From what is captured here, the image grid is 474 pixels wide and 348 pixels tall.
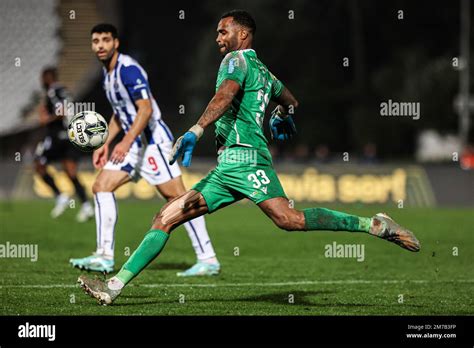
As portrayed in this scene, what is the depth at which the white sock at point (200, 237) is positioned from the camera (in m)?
10.6

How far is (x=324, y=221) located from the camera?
326 inches

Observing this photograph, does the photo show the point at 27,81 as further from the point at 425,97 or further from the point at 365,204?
the point at 425,97

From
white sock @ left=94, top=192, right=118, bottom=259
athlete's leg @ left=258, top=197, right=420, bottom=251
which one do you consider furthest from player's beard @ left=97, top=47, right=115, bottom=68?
athlete's leg @ left=258, top=197, right=420, bottom=251

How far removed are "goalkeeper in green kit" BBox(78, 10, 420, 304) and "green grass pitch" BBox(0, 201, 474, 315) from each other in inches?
18.9

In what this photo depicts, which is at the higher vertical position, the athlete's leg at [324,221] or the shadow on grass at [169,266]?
the athlete's leg at [324,221]

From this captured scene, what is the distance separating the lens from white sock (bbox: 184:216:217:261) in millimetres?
10641

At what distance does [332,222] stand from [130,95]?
10.1 ft

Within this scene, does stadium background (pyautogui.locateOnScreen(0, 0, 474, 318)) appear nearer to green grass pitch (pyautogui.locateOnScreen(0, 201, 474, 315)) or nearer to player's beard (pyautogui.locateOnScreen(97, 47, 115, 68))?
green grass pitch (pyautogui.locateOnScreen(0, 201, 474, 315))

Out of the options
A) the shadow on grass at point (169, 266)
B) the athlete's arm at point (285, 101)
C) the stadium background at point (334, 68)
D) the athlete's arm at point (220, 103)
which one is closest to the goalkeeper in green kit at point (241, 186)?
the athlete's arm at point (220, 103)

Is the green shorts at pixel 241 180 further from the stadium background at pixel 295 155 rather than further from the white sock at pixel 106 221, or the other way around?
the white sock at pixel 106 221

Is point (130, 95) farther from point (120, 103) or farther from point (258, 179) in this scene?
point (258, 179)

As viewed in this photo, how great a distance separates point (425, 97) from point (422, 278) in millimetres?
33747

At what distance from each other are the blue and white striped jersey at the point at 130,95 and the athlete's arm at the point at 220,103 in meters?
2.57
